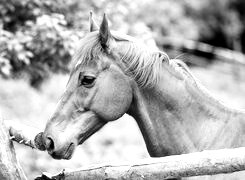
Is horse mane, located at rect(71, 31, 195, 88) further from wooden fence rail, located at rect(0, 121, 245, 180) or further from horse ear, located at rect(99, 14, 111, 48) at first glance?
wooden fence rail, located at rect(0, 121, 245, 180)

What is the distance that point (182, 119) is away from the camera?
11.2 ft

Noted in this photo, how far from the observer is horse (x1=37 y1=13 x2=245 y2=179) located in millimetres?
3377

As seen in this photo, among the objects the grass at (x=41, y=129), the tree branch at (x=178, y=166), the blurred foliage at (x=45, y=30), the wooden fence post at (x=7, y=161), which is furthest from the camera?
the grass at (x=41, y=129)

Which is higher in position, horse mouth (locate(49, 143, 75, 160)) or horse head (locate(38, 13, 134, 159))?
horse head (locate(38, 13, 134, 159))

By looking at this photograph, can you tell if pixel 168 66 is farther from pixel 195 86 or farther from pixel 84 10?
pixel 84 10

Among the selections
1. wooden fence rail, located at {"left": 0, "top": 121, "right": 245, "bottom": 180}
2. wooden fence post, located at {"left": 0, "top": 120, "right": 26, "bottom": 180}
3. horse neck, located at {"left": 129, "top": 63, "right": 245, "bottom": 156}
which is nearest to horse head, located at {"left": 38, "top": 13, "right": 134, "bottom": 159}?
horse neck, located at {"left": 129, "top": 63, "right": 245, "bottom": 156}

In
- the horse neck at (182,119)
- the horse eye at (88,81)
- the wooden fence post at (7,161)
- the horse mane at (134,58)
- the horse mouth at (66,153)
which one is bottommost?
the wooden fence post at (7,161)

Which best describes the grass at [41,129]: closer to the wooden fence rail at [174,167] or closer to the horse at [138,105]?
the horse at [138,105]

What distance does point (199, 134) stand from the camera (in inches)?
134

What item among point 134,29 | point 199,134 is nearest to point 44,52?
point 134,29

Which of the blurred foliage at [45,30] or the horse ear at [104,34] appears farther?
the blurred foliage at [45,30]

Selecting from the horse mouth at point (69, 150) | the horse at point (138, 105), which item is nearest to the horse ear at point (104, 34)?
the horse at point (138, 105)

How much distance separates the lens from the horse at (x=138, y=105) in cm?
338

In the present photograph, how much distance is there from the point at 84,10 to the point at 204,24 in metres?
14.1
